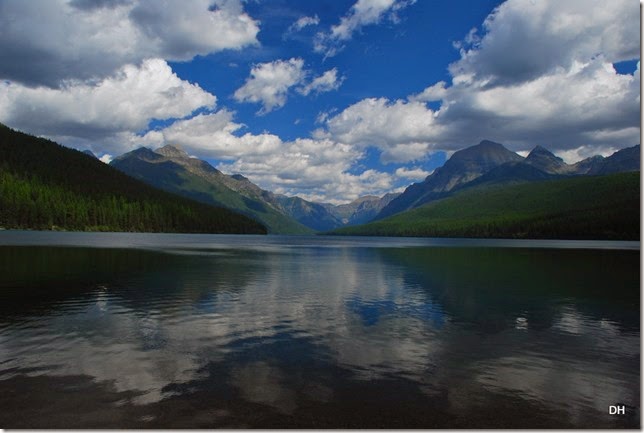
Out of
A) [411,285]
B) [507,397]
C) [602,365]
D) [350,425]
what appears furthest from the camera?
[411,285]

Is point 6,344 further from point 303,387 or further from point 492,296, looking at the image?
point 492,296

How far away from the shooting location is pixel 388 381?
1947 centimetres

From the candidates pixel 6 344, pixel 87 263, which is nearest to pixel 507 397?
pixel 6 344

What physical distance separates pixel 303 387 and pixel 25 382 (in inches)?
441

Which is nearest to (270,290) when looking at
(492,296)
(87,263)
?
(492,296)

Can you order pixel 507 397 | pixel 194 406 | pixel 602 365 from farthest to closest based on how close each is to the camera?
1. pixel 602 365
2. pixel 507 397
3. pixel 194 406

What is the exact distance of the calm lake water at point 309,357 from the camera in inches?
628

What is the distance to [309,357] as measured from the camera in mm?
23203

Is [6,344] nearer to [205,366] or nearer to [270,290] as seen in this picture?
[205,366]

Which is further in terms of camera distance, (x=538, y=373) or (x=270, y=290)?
(x=270, y=290)

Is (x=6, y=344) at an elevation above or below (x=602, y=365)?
above

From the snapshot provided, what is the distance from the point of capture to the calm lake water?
52.4ft

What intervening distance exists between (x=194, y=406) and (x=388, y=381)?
8147mm

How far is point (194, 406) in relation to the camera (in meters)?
16.2
